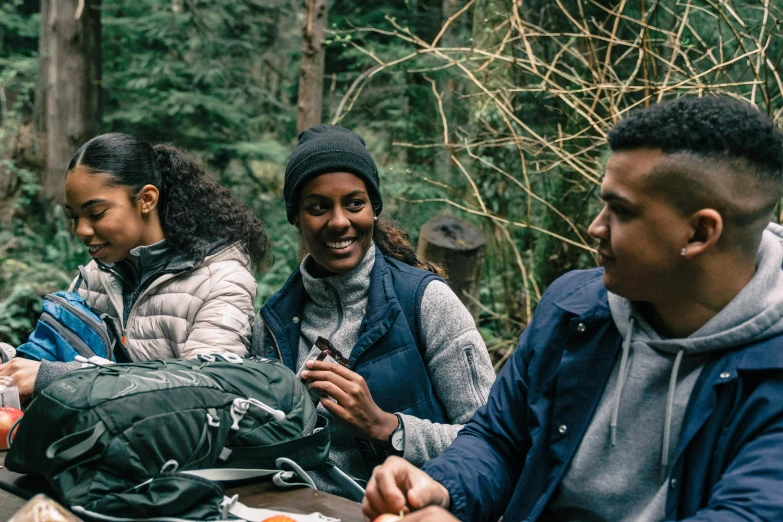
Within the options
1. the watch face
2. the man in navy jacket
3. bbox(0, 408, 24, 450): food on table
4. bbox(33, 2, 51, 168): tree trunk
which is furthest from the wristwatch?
bbox(33, 2, 51, 168): tree trunk

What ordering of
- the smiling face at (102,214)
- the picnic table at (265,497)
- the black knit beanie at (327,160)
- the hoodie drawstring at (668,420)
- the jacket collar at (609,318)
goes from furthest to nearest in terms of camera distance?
the smiling face at (102,214) < the black knit beanie at (327,160) < the picnic table at (265,497) < the hoodie drawstring at (668,420) < the jacket collar at (609,318)

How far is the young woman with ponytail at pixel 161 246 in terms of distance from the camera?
2.92 meters

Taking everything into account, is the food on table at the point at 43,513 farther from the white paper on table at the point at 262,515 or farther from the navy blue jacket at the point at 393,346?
the navy blue jacket at the point at 393,346

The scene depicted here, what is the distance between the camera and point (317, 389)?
2318 millimetres

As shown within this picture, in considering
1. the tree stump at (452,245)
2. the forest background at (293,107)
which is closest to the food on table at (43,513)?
the tree stump at (452,245)

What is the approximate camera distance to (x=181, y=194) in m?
3.19

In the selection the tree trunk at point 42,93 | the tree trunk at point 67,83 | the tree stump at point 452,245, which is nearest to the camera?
the tree stump at point 452,245

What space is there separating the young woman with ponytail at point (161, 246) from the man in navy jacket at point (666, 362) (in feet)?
3.95

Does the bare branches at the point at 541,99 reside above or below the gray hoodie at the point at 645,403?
above

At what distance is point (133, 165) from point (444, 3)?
21.6 ft

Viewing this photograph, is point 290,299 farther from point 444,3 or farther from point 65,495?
point 444,3

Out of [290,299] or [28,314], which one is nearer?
[290,299]

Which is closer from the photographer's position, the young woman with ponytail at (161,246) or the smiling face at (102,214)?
the young woman with ponytail at (161,246)

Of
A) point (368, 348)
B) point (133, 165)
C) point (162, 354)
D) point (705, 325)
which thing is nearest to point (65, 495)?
point (368, 348)
